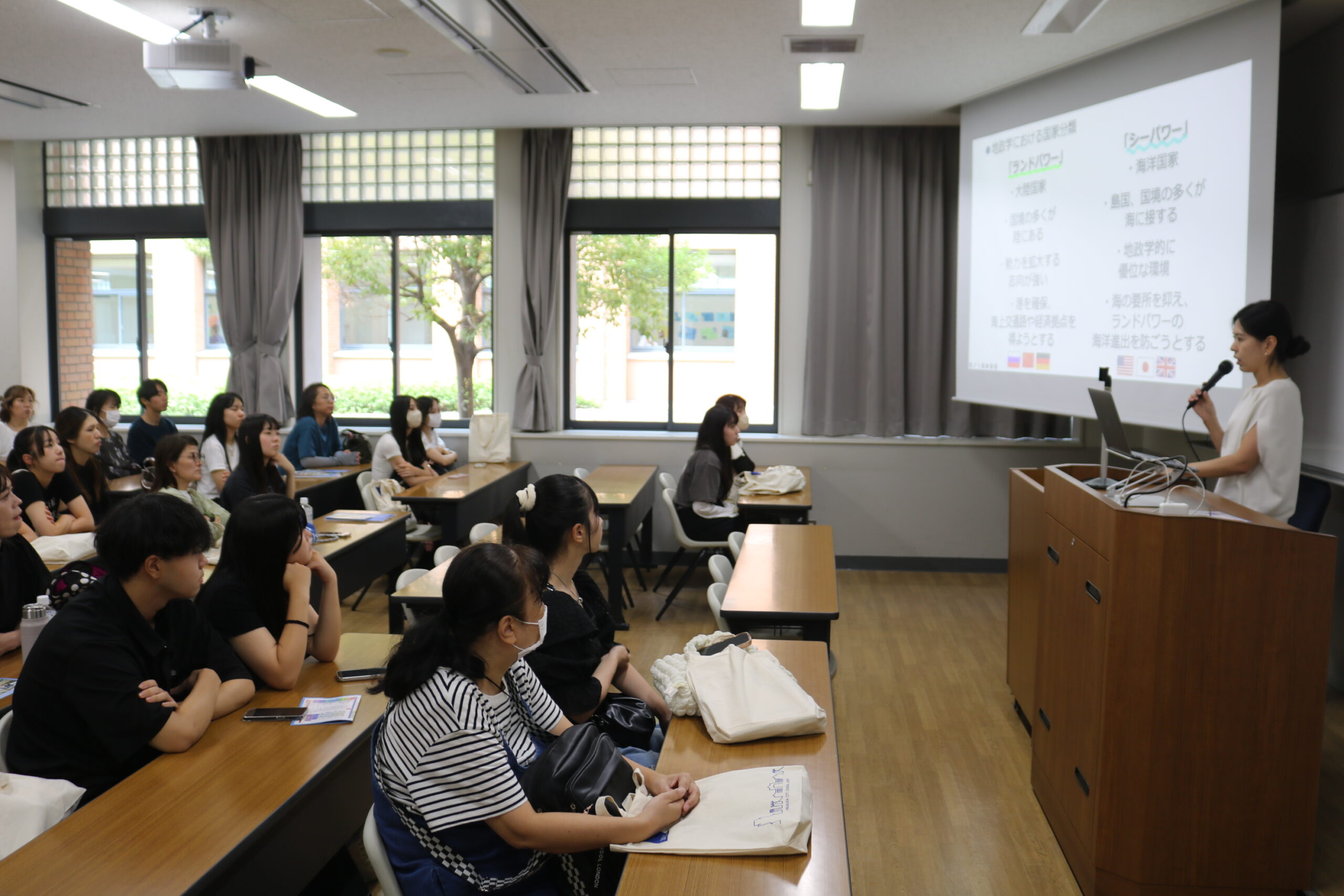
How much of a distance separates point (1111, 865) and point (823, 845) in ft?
4.39

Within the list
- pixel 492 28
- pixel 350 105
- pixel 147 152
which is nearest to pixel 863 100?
pixel 492 28

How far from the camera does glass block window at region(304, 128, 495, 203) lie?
7320 mm

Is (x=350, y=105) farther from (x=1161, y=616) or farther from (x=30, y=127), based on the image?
(x=1161, y=616)

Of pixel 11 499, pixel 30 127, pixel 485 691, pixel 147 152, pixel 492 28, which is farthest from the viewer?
pixel 147 152

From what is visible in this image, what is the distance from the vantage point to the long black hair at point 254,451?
491 centimetres

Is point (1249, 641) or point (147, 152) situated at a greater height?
point (147, 152)

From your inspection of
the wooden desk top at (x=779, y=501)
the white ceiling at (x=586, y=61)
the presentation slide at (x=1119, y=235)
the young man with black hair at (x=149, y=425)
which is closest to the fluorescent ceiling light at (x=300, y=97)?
the white ceiling at (x=586, y=61)

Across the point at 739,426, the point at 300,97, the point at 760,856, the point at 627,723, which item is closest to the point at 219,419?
the point at 300,97

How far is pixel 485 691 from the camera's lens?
1.88m

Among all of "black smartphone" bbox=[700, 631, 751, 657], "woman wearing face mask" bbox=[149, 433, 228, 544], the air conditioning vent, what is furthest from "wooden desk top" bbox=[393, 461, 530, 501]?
"black smartphone" bbox=[700, 631, 751, 657]

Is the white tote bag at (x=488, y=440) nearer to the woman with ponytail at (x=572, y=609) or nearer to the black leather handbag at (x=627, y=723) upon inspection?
the woman with ponytail at (x=572, y=609)

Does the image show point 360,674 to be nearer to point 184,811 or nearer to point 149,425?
point 184,811

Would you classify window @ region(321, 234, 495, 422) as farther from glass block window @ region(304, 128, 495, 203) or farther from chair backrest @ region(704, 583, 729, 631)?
chair backrest @ region(704, 583, 729, 631)

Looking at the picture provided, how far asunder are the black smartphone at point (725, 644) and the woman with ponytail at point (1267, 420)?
1768mm
